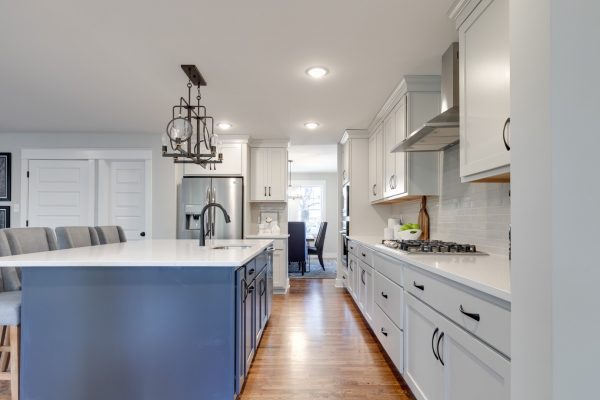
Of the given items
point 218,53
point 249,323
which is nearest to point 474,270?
point 249,323

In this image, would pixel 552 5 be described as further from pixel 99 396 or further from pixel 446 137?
pixel 99 396

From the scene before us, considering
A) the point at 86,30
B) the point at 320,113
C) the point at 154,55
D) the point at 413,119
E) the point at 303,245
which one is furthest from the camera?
the point at 303,245

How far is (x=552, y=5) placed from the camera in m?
0.68

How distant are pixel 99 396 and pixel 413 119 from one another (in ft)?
9.50

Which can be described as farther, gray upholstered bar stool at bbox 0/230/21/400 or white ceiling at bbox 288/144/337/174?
white ceiling at bbox 288/144/337/174

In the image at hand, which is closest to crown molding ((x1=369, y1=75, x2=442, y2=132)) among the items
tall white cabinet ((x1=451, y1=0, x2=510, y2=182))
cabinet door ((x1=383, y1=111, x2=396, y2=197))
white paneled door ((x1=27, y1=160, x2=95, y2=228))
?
cabinet door ((x1=383, y1=111, x2=396, y2=197))

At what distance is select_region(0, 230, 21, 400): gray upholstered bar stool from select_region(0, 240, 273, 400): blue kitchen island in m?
0.04

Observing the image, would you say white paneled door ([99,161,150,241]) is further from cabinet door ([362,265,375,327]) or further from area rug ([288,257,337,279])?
cabinet door ([362,265,375,327])

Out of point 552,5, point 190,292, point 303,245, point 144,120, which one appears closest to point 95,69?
point 144,120

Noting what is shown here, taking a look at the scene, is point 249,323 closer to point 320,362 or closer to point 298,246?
point 320,362

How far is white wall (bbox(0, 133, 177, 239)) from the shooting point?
4914 millimetres

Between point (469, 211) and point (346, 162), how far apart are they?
2.74m

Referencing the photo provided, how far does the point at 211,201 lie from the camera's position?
191 inches

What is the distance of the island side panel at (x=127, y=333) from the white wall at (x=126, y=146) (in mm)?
3175
